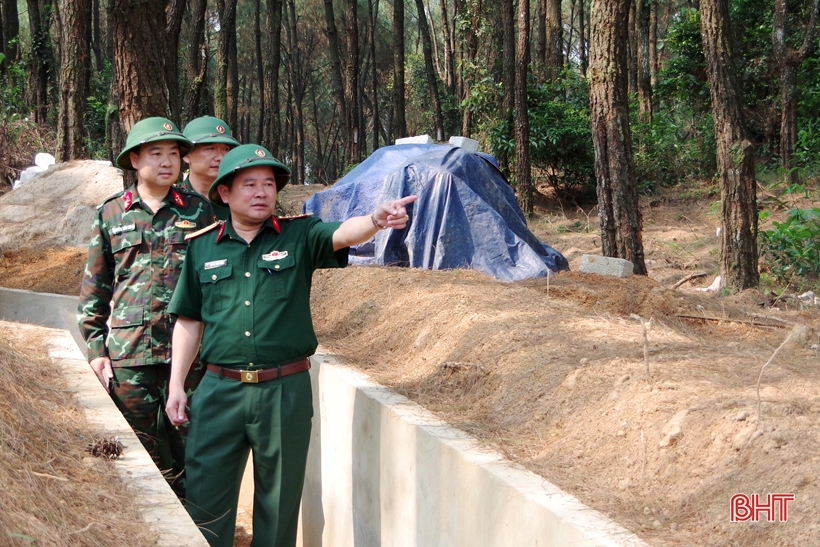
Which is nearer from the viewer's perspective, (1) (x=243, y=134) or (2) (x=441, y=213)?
(2) (x=441, y=213)

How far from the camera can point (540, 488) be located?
3244 millimetres

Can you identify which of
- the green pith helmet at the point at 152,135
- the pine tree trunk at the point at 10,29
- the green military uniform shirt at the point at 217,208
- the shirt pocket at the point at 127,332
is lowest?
the shirt pocket at the point at 127,332

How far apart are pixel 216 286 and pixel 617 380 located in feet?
6.16

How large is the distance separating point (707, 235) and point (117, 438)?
34.2 ft

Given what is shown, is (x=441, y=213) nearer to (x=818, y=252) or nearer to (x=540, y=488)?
(x=818, y=252)

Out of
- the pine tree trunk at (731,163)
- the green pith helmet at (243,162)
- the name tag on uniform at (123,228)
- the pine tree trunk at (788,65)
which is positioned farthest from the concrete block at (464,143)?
the pine tree trunk at (788,65)

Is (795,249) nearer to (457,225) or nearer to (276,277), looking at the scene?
(457,225)

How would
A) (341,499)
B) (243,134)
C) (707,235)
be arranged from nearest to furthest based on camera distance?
1. (341,499)
2. (707,235)
3. (243,134)

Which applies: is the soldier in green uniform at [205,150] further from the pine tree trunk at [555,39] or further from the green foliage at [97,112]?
the pine tree trunk at [555,39]

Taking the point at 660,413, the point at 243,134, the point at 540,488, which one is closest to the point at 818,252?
the point at 660,413

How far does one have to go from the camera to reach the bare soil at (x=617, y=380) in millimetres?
3070

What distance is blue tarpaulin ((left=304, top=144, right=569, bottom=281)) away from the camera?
796cm

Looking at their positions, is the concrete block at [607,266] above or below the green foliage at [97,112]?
below

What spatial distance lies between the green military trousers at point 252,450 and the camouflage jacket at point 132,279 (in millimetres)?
479
